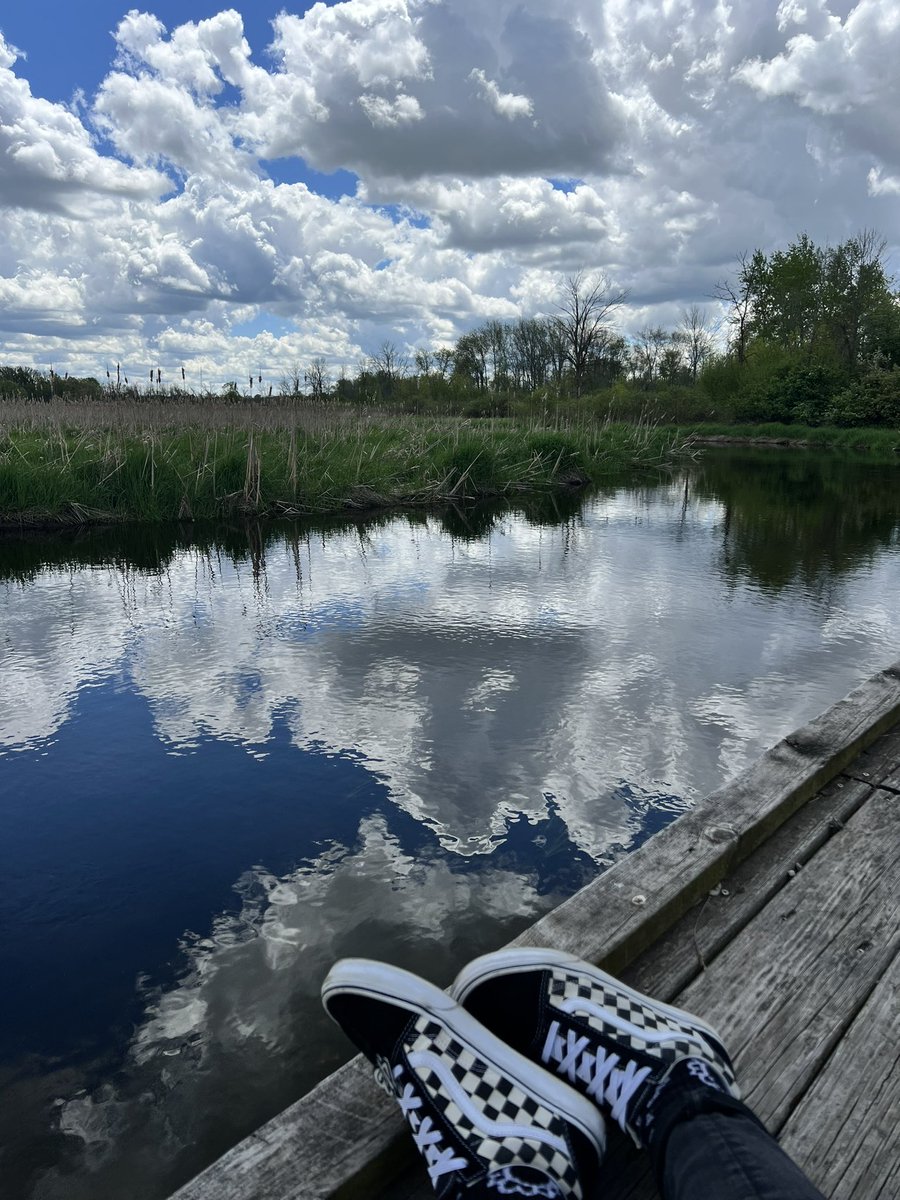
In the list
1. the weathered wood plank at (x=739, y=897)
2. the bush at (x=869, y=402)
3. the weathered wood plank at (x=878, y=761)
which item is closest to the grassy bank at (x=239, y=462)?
the weathered wood plank at (x=878, y=761)

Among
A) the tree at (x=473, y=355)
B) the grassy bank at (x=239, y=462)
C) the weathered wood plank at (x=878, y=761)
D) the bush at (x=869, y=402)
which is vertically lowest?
the weathered wood plank at (x=878, y=761)

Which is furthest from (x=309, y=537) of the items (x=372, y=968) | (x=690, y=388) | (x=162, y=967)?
(x=690, y=388)

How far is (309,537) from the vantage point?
864cm

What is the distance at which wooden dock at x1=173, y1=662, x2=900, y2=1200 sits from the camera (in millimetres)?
1080

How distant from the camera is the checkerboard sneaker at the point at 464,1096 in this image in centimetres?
98

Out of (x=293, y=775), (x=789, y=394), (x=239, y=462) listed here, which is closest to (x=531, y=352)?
(x=789, y=394)

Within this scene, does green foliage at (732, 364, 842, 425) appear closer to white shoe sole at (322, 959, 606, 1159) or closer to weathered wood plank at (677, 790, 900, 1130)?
weathered wood plank at (677, 790, 900, 1130)

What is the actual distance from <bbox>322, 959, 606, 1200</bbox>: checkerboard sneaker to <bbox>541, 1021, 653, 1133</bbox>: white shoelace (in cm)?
5

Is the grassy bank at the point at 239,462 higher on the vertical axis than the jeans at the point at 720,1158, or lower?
higher

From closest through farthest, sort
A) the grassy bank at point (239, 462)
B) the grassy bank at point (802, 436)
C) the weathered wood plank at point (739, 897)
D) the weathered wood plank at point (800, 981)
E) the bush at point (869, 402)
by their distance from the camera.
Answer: the weathered wood plank at point (800, 981) → the weathered wood plank at point (739, 897) → the grassy bank at point (239, 462) → the grassy bank at point (802, 436) → the bush at point (869, 402)

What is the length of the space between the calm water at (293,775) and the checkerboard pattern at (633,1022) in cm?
82

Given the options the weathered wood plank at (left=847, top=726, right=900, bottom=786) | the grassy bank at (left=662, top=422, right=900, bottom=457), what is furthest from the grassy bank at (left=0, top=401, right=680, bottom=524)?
the grassy bank at (left=662, top=422, right=900, bottom=457)

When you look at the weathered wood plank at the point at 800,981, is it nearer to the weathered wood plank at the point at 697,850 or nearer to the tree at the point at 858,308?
the weathered wood plank at the point at 697,850

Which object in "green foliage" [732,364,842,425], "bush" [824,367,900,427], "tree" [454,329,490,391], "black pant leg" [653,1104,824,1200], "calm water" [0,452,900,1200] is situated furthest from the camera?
"tree" [454,329,490,391]
